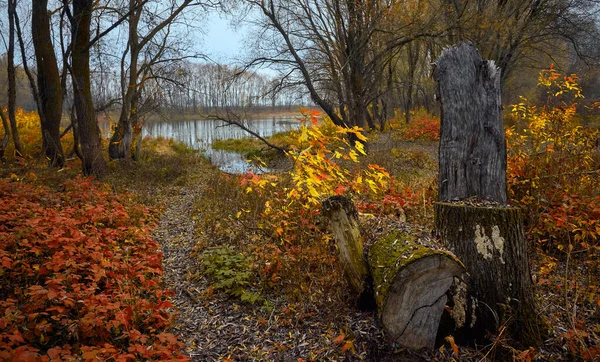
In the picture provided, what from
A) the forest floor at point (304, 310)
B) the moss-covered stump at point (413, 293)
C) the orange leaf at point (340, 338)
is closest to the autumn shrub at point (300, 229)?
the forest floor at point (304, 310)

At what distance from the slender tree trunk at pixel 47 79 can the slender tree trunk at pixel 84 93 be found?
799mm

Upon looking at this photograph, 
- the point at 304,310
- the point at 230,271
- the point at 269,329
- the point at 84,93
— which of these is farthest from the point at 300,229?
the point at 84,93

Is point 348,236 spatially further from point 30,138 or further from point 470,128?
point 30,138

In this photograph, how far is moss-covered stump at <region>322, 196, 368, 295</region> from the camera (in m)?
3.10

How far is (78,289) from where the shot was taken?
2.92 m

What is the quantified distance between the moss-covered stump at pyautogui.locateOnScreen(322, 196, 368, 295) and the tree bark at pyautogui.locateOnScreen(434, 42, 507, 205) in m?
0.91

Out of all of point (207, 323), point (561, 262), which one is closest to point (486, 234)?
point (561, 262)

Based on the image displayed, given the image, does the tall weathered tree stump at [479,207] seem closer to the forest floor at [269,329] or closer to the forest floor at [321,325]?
the forest floor at [321,325]

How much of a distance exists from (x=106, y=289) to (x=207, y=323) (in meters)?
1.09

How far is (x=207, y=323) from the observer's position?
3.32 m

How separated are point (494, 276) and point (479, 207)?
1.86ft

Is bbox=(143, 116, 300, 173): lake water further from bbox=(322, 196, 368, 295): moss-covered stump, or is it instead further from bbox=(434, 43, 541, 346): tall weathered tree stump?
bbox=(434, 43, 541, 346): tall weathered tree stump

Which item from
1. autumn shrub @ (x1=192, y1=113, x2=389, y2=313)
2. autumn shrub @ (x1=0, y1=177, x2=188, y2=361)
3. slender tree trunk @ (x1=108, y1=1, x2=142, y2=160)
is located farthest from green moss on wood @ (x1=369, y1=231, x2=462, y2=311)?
slender tree trunk @ (x1=108, y1=1, x2=142, y2=160)

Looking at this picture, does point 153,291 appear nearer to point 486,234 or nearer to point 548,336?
point 486,234
